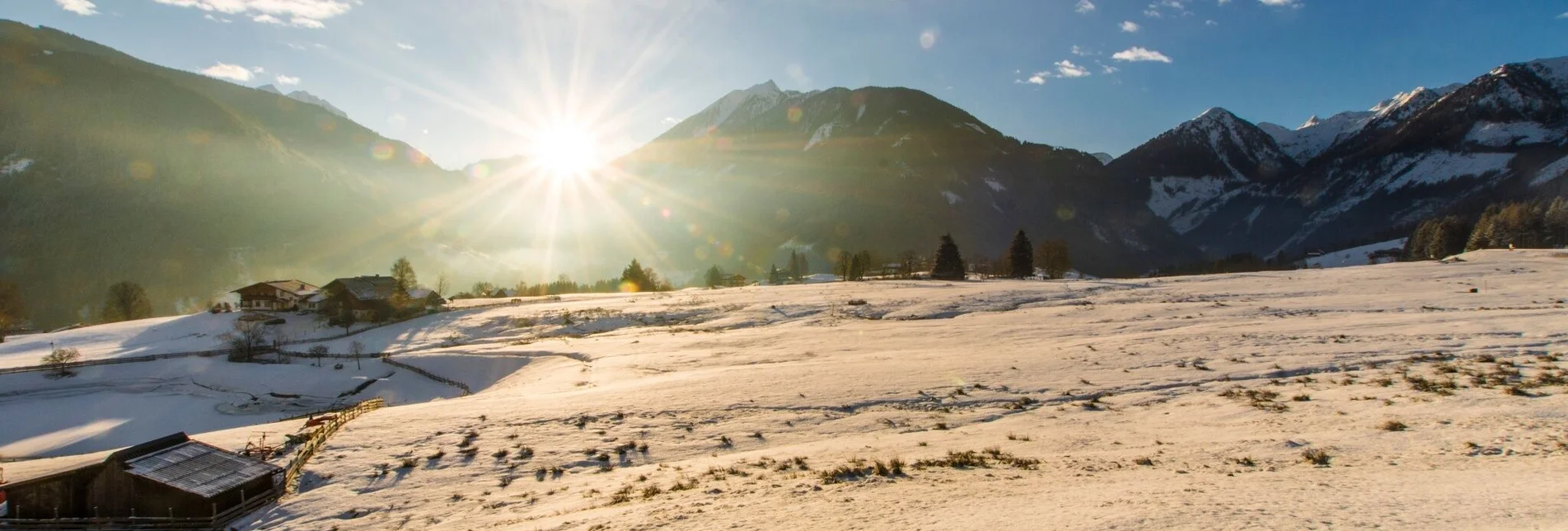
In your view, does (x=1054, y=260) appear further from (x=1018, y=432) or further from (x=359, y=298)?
(x=359, y=298)

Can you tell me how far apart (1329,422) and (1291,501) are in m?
8.55

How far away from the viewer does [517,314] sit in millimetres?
61344

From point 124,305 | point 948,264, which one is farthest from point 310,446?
point 124,305

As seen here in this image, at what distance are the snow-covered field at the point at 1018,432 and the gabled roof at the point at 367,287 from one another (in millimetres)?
36247

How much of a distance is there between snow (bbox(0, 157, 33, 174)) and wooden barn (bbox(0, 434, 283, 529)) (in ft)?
933

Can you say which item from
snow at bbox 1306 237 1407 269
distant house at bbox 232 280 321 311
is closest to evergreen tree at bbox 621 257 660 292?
distant house at bbox 232 280 321 311

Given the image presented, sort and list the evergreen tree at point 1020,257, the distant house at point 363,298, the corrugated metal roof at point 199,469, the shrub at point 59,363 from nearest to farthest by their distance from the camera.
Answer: the corrugated metal roof at point 199,469
the shrub at point 59,363
the distant house at point 363,298
the evergreen tree at point 1020,257

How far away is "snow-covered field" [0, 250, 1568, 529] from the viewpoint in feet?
37.4

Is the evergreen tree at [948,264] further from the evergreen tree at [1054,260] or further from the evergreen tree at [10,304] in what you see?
the evergreen tree at [10,304]

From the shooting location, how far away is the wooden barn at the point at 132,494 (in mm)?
15828

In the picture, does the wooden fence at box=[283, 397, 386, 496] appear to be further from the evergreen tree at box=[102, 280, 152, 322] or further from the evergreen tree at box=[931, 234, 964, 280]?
the evergreen tree at box=[102, 280, 152, 322]

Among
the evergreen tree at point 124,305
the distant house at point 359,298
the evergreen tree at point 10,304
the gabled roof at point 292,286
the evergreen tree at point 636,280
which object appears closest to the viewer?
the distant house at point 359,298

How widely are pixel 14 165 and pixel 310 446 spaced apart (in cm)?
29068

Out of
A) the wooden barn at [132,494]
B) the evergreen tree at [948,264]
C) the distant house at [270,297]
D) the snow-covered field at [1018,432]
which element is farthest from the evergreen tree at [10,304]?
the evergreen tree at [948,264]
